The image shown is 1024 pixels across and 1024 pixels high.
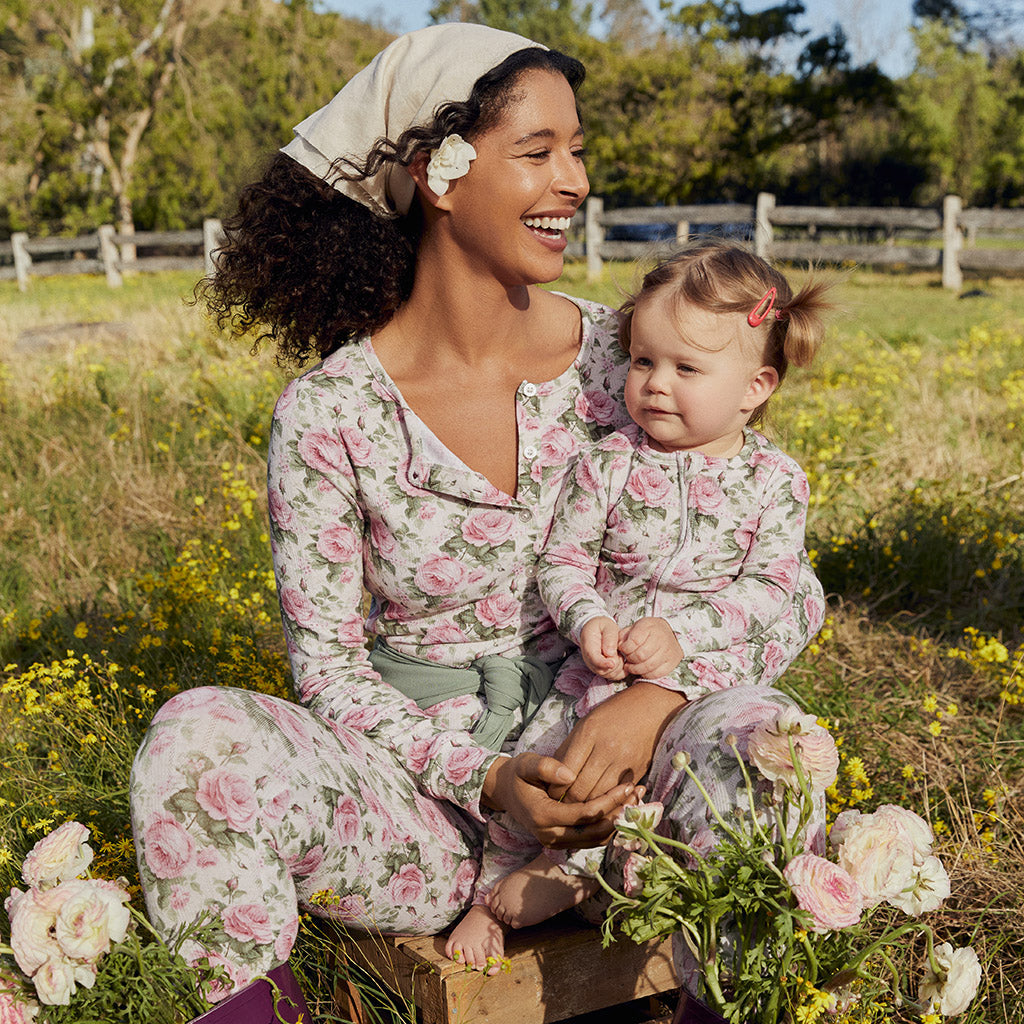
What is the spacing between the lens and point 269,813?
1822mm

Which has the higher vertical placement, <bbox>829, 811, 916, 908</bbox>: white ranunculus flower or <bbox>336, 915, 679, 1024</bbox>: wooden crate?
<bbox>829, 811, 916, 908</bbox>: white ranunculus flower

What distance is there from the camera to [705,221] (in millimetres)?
17531

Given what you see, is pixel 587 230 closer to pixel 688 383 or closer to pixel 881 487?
pixel 881 487

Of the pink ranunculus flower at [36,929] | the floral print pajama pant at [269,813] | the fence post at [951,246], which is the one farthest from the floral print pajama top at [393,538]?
the fence post at [951,246]

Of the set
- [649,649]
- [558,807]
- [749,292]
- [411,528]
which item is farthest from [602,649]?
[749,292]

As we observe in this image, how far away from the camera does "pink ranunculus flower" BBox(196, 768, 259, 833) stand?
70.4 inches

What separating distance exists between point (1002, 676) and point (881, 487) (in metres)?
1.52

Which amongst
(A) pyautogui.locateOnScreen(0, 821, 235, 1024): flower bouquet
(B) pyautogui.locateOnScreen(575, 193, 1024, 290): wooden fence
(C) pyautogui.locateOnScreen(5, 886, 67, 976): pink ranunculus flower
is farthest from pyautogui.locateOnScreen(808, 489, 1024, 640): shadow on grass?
(B) pyautogui.locateOnScreen(575, 193, 1024, 290): wooden fence

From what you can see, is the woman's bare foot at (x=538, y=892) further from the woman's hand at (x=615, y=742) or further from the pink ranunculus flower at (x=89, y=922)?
the pink ranunculus flower at (x=89, y=922)

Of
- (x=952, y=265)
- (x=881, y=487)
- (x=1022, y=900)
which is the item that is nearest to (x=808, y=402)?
(x=881, y=487)

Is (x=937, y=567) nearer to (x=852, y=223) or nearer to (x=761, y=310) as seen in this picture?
(x=761, y=310)

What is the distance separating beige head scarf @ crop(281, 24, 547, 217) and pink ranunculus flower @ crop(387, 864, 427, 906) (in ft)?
4.50

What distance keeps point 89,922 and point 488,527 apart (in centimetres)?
107

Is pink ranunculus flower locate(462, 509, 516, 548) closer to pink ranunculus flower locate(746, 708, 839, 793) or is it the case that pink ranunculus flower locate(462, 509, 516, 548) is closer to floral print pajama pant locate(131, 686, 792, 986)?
floral print pajama pant locate(131, 686, 792, 986)
